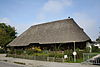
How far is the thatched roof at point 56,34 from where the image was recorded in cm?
3341

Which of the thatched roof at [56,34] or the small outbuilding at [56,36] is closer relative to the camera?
the small outbuilding at [56,36]

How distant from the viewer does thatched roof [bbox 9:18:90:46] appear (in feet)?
110

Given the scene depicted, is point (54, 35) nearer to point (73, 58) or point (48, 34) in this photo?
point (48, 34)

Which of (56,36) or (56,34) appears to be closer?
(56,36)

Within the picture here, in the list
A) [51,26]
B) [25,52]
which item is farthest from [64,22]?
[25,52]

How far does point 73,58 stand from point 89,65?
19.5 feet

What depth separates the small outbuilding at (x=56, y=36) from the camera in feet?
109

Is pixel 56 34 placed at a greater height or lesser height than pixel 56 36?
greater

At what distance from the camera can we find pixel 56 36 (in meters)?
35.9

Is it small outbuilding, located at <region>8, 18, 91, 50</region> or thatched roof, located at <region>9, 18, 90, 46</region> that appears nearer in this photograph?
small outbuilding, located at <region>8, 18, 91, 50</region>

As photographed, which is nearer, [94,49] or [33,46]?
[94,49]

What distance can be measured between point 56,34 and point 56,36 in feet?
3.27

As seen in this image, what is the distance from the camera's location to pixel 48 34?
127 ft

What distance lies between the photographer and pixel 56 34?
36812 millimetres
